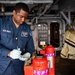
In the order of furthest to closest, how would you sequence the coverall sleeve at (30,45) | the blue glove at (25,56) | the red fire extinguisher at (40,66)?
the coverall sleeve at (30,45)
the blue glove at (25,56)
the red fire extinguisher at (40,66)

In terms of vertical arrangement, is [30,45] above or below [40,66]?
above

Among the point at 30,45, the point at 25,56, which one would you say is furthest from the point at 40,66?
the point at 30,45

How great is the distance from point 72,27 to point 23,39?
253 cm

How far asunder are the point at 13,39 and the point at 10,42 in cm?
4

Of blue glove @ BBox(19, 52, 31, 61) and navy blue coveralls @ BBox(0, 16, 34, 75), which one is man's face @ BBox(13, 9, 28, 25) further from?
blue glove @ BBox(19, 52, 31, 61)

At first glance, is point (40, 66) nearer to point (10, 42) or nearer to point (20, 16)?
point (10, 42)

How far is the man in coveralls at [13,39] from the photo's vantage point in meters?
1.76

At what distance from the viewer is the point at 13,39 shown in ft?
6.01

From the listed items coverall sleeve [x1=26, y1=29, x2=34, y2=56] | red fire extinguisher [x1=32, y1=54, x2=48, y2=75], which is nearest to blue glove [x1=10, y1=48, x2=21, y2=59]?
red fire extinguisher [x1=32, y1=54, x2=48, y2=75]

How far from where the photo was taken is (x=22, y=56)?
1827 millimetres

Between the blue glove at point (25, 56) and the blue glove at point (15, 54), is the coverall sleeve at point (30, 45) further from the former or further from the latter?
the blue glove at point (15, 54)

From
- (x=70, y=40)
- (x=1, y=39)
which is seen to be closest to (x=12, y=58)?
(x=1, y=39)

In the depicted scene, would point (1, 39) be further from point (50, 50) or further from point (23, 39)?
point (50, 50)

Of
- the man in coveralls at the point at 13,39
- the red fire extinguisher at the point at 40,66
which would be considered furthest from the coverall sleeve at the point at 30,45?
the red fire extinguisher at the point at 40,66
